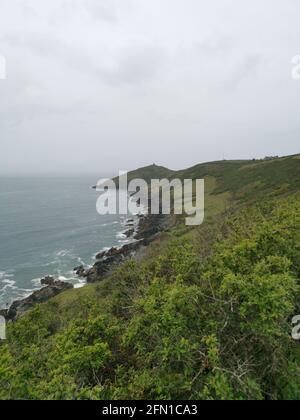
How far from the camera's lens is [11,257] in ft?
181

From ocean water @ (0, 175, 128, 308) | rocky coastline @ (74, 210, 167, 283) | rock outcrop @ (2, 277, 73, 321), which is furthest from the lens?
ocean water @ (0, 175, 128, 308)

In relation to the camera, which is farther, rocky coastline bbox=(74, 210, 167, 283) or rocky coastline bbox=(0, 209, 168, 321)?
rocky coastline bbox=(74, 210, 167, 283)

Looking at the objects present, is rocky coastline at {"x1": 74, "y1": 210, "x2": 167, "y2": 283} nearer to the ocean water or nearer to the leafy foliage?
the ocean water

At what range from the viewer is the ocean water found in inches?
1845

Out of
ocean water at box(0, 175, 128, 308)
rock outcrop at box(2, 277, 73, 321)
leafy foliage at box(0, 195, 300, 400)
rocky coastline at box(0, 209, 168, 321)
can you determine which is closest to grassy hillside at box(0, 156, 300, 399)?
leafy foliage at box(0, 195, 300, 400)

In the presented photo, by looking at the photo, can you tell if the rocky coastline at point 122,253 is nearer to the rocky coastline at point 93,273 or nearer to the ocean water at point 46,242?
the rocky coastline at point 93,273

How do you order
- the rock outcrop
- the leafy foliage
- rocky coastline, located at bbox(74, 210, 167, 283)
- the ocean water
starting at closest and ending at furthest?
the leafy foliage → the rock outcrop → rocky coastline, located at bbox(74, 210, 167, 283) → the ocean water

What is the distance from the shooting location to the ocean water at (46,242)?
154 feet

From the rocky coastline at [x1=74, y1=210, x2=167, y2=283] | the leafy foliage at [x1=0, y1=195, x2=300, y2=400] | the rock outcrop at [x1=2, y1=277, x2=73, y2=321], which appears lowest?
the rock outcrop at [x1=2, y1=277, x2=73, y2=321]

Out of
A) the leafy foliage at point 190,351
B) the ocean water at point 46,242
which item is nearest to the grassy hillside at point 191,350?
the leafy foliage at point 190,351

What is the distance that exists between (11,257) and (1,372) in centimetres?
5249

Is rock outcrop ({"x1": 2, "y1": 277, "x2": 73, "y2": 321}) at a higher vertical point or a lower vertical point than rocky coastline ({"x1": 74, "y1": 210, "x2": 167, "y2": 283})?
lower
